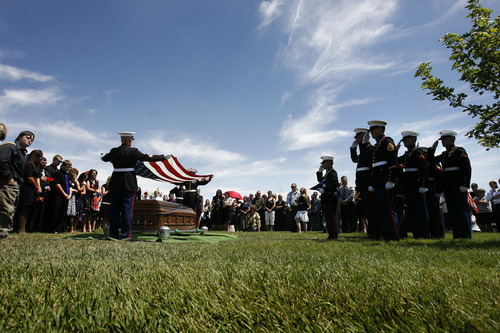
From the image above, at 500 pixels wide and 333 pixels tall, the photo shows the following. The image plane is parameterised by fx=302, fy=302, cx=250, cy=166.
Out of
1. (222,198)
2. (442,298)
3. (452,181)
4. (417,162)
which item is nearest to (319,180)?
(417,162)

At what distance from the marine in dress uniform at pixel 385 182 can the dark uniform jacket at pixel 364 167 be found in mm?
401

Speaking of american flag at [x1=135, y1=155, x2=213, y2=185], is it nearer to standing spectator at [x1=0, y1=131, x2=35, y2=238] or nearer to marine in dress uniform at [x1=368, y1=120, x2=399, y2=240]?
standing spectator at [x1=0, y1=131, x2=35, y2=238]

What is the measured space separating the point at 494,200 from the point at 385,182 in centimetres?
994

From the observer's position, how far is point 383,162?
234 inches

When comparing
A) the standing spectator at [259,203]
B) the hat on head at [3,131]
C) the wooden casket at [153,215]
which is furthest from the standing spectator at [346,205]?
the hat on head at [3,131]

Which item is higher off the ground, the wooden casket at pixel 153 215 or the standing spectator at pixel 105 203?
the standing spectator at pixel 105 203

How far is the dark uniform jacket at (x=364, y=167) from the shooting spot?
21.6 feet

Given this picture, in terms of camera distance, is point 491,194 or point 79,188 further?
point 491,194

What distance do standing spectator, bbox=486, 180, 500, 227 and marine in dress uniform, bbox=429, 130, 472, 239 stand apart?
780 cm

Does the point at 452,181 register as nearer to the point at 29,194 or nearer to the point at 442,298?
the point at 442,298

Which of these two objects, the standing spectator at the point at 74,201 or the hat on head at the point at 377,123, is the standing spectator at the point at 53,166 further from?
the hat on head at the point at 377,123

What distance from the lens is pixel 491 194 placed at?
12758 mm

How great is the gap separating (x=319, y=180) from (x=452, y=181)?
9.02ft

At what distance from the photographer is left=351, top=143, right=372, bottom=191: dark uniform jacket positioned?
6.59 meters
